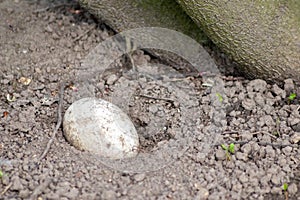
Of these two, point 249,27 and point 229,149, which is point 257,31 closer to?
point 249,27

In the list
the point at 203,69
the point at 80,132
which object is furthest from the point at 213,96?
the point at 80,132

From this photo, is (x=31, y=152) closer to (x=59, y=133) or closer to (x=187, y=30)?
(x=59, y=133)

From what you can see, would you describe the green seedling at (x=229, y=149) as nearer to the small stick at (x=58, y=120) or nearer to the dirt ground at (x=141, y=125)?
the dirt ground at (x=141, y=125)

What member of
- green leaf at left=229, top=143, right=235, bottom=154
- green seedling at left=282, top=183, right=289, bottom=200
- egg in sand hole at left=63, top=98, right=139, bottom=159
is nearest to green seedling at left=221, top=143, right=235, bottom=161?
green leaf at left=229, top=143, right=235, bottom=154

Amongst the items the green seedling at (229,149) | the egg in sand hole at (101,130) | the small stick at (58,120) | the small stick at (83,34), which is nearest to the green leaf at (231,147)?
the green seedling at (229,149)

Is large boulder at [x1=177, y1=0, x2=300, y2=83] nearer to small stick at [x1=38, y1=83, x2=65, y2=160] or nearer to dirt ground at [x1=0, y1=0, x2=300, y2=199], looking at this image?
dirt ground at [x1=0, y1=0, x2=300, y2=199]

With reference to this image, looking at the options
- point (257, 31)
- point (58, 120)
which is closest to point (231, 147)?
point (257, 31)
